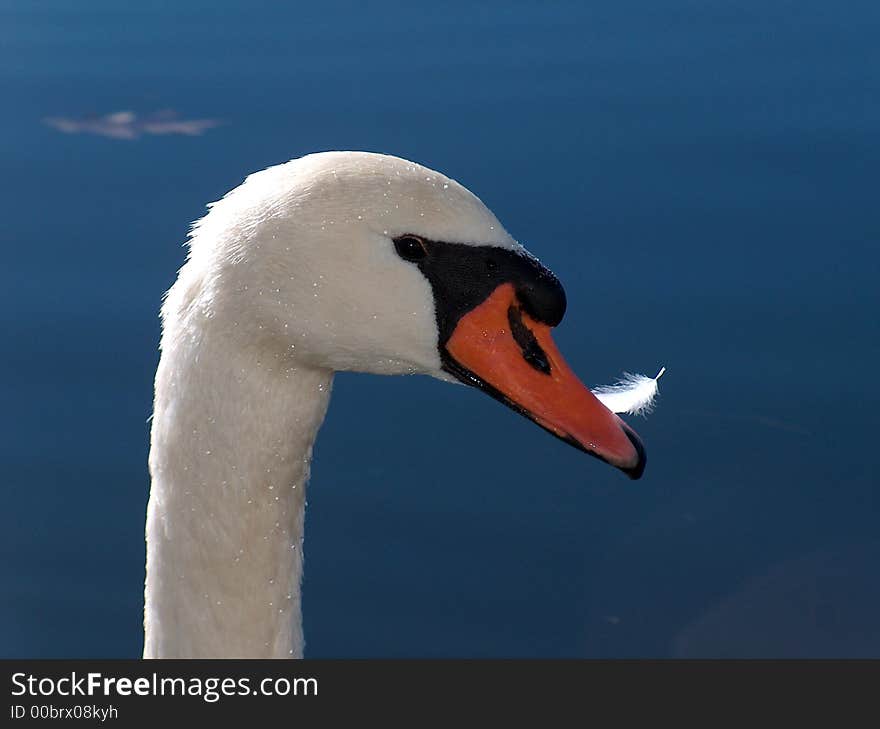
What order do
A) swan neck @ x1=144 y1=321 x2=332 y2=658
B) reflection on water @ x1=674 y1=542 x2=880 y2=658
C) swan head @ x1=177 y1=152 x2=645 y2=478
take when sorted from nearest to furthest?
swan head @ x1=177 y1=152 x2=645 y2=478 < swan neck @ x1=144 y1=321 x2=332 y2=658 < reflection on water @ x1=674 y1=542 x2=880 y2=658

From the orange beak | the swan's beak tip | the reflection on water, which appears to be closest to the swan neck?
the orange beak

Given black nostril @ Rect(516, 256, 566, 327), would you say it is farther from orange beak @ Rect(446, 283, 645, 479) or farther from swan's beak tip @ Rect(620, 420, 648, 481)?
swan's beak tip @ Rect(620, 420, 648, 481)

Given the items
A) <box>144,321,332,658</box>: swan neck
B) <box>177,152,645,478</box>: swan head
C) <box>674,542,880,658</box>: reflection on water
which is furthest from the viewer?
<box>674,542,880,658</box>: reflection on water

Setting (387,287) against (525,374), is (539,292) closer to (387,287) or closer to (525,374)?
(525,374)

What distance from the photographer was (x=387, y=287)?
2449 mm

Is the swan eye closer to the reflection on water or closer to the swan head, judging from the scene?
the swan head

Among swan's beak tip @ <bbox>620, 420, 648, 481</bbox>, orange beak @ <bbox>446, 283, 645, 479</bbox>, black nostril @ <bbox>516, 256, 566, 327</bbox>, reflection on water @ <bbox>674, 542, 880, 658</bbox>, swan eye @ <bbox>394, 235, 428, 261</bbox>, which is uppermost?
reflection on water @ <bbox>674, 542, 880, 658</bbox>

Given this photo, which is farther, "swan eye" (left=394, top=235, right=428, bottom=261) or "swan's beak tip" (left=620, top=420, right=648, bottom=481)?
"swan's beak tip" (left=620, top=420, right=648, bottom=481)

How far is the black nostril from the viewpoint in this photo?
2.49 metres

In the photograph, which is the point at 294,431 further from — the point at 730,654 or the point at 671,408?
the point at 671,408

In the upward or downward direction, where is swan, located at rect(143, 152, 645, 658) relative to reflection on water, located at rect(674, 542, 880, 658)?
downward

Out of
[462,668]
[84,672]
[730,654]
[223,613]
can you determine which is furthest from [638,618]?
[223,613]

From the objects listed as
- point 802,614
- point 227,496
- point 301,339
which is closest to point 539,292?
point 301,339

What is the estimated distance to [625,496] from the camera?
17.2 feet
